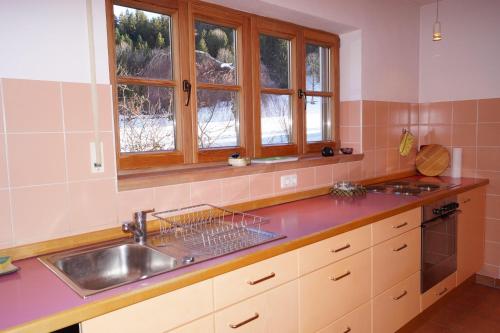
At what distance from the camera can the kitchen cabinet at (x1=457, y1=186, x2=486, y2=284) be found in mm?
3056

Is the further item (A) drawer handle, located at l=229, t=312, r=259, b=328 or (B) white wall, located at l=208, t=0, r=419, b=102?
(B) white wall, located at l=208, t=0, r=419, b=102

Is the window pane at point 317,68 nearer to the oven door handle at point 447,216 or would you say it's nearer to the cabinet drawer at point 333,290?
the oven door handle at point 447,216

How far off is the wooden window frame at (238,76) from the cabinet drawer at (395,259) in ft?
3.22

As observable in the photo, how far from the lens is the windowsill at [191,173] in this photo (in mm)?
1858

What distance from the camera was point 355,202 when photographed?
2547 mm

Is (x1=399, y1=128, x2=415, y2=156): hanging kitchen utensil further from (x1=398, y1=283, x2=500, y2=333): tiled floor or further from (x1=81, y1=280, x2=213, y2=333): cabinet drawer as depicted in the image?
(x1=81, y1=280, x2=213, y2=333): cabinet drawer

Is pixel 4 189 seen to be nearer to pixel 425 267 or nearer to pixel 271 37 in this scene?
pixel 271 37

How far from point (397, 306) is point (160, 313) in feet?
5.41

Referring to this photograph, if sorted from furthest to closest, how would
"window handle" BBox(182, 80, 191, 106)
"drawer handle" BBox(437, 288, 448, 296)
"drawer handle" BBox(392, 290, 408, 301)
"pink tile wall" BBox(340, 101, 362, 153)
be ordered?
"pink tile wall" BBox(340, 101, 362, 153)
"drawer handle" BBox(437, 288, 448, 296)
"drawer handle" BBox(392, 290, 408, 301)
"window handle" BBox(182, 80, 191, 106)

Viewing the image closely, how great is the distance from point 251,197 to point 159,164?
57cm

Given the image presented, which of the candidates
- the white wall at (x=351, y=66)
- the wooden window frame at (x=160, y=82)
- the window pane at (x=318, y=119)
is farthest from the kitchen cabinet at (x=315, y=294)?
the white wall at (x=351, y=66)

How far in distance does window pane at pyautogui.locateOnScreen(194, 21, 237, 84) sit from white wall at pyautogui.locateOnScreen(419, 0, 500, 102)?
6.74ft

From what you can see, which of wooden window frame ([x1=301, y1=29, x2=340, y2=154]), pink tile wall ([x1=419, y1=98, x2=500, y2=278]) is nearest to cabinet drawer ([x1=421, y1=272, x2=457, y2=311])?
pink tile wall ([x1=419, y1=98, x2=500, y2=278])

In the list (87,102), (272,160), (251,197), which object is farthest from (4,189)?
(272,160)
